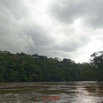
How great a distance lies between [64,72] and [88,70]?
82.5ft

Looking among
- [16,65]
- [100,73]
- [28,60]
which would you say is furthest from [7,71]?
[100,73]

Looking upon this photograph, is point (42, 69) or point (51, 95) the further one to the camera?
point (42, 69)

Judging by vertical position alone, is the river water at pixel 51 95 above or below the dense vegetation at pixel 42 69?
below

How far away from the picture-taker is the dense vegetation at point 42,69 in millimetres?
145625

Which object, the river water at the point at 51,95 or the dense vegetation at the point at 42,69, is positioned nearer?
the river water at the point at 51,95

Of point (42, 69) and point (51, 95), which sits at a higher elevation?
point (42, 69)

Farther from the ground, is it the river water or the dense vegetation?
the dense vegetation

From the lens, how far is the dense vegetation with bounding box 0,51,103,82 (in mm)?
145625

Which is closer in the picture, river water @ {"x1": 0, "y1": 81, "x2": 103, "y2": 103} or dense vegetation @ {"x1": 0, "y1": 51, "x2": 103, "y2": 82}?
river water @ {"x1": 0, "y1": 81, "x2": 103, "y2": 103}

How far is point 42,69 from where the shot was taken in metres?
171

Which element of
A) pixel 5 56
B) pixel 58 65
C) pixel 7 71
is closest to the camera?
pixel 7 71

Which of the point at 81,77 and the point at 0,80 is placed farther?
the point at 81,77

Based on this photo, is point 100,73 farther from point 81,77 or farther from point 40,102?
point 40,102

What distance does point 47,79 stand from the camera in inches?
6624
